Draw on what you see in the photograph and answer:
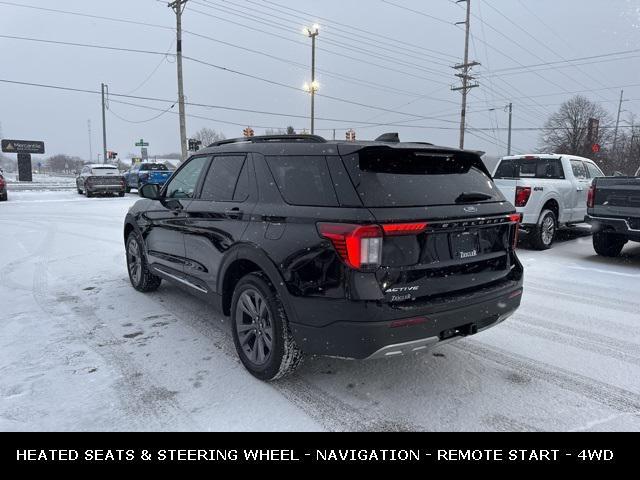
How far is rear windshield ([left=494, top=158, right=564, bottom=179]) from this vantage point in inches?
372

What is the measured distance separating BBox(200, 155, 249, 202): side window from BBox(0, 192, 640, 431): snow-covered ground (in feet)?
4.40

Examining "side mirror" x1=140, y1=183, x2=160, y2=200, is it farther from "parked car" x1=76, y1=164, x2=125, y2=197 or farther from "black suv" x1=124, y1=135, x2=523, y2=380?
"parked car" x1=76, y1=164, x2=125, y2=197

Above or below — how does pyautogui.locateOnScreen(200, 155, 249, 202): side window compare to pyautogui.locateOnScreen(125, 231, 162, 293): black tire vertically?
above

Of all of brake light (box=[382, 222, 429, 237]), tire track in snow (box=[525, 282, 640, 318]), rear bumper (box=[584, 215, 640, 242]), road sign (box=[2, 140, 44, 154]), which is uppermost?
road sign (box=[2, 140, 44, 154])

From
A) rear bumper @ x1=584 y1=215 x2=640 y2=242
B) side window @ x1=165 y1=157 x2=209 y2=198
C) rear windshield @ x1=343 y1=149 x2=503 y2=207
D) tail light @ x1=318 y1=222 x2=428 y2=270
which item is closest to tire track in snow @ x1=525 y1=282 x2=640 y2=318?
rear bumper @ x1=584 y1=215 x2=640 y2=242

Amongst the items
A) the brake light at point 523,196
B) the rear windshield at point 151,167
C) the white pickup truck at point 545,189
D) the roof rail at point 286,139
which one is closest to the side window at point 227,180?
the roof rail at point 286,139

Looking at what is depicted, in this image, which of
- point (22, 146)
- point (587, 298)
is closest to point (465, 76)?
point (587, 298)

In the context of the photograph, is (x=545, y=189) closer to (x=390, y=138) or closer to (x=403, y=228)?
(x=390, y=138)

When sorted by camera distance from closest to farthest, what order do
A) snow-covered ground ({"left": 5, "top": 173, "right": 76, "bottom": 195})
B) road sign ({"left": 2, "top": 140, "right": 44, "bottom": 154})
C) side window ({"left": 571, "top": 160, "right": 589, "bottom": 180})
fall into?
side window ({"left": 571, "top": 160, "right": 589, "bottom": 180}), snow-covered ground ({"left": 5, "top": 173, "right": 76, "bottom": 195}), road sign ({"left": 2, "top": 140, "right": 44, "bottom": 154})

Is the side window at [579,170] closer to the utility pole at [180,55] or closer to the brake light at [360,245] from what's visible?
the brake light at [360,245]

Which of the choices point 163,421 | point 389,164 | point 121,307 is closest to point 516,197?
point 389,164

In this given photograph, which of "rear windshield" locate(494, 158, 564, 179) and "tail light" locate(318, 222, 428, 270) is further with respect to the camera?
"rear windshield" locate(494, 158, 564, 179)

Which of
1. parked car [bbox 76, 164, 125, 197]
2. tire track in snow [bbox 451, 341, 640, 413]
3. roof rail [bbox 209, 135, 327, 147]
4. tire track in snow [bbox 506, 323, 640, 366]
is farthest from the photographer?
parked car [bbox 76, 164, 125, 197]

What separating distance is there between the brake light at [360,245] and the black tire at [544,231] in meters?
7.18
